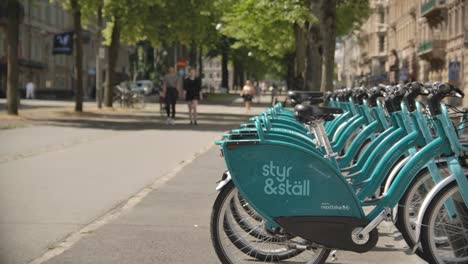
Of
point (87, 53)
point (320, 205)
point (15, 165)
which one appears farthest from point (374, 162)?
point (87, 53)

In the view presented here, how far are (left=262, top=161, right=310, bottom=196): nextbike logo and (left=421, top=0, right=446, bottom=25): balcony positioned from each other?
58.1m

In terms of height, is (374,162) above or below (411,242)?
above

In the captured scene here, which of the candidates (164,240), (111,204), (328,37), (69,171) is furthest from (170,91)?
(164,240)

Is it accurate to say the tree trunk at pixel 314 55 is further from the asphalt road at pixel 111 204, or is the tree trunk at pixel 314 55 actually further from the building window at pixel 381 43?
the building window at pixel 381 43

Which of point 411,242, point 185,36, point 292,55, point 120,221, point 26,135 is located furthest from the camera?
point 292,55

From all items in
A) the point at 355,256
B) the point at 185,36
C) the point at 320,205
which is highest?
the point at 185,36

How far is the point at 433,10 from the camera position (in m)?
62.5

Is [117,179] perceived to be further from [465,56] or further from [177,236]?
[465,56]

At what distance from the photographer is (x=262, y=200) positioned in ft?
16.9

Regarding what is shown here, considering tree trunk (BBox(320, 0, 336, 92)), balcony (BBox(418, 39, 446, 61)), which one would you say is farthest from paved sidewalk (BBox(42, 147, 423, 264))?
balcony (BBox(418, 39, 446, 61))

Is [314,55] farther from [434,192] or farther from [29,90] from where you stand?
[29,90]

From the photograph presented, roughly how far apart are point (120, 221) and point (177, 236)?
90 cm

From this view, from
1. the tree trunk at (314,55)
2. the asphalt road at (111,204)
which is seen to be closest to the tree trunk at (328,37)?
the tree trunk at (314,55)

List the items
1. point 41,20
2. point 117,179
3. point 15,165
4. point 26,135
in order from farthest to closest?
point 41,20
point 26,135
point 15,165
point 117,179
